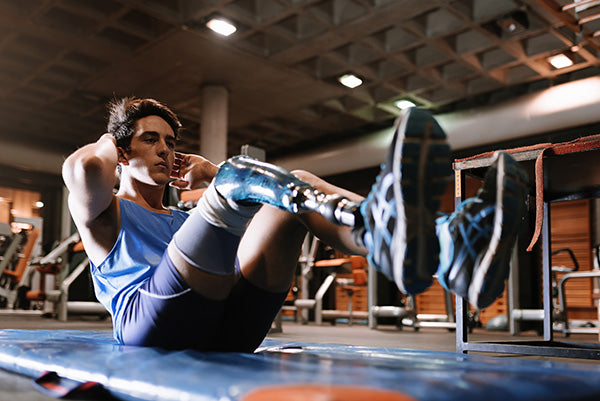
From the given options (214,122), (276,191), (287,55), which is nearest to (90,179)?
(276,191)

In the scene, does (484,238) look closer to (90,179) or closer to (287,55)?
(90,179)

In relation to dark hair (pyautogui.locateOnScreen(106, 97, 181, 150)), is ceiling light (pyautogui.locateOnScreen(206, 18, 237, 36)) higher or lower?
higher

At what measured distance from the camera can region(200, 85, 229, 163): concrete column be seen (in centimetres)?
567

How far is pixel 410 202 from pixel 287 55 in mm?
4509

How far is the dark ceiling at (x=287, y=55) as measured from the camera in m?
4.38

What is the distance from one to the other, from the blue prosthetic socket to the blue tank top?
15.1 inches

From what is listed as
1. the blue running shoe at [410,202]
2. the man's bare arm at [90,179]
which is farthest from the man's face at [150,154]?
the blue running shoe at [410,202]

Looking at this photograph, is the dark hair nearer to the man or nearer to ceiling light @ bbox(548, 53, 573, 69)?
the man

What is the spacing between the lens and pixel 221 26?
4625 millimetres

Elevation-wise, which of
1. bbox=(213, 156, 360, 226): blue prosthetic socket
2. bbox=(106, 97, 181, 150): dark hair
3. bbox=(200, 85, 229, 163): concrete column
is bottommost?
bbox=(213, 156, 360, 226): blue prosthetic socket

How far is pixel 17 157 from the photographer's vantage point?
7.38m

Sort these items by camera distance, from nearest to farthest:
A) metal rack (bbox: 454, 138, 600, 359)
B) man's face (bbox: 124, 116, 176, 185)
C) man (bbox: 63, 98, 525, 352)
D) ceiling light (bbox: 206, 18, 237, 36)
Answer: man (bbox: 63, 98, 525, 352) < man's face (bbox: 124, 116, 176, 185) < metal rack (bbox: 454, 138, 600, 359) < ceiling light (bbox: 206, 18, 237, 36)

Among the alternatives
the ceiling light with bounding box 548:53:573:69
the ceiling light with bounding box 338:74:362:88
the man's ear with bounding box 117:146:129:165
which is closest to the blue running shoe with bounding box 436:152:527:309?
the man's ear with bounding box 117:146:129:165

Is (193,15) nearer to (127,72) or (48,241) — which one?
(127,72)
